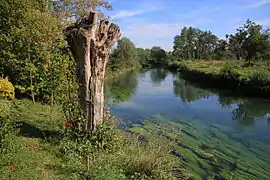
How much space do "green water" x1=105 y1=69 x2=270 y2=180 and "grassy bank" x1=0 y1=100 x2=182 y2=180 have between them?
1.05 m

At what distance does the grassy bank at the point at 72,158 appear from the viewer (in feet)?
13.7

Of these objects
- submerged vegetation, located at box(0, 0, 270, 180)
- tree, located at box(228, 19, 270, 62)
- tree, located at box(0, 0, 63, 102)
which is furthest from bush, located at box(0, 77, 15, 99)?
tree, located at box(228, 19, 270, 62)

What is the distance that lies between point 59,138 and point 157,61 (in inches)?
2885

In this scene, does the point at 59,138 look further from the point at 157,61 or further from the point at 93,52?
the point at 157,61

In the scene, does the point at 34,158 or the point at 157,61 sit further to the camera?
the point at 157,61

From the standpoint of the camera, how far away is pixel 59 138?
5.86 meters

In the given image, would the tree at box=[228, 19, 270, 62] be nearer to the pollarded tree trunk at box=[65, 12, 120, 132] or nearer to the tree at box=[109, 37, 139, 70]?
the tree at box=[109, 37, 139, 70]

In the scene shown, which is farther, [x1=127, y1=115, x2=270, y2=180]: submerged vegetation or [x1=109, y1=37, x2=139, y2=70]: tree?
[x1=109, y1=37, x2=139, y2=70]: tree

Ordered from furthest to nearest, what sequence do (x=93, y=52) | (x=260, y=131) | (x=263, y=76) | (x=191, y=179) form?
1. (x=263, y=76)
2. (x=260, y=131)
3. (x=191, y=179)
4. (x=93, y=52)

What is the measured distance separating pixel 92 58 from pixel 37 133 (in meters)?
2.53

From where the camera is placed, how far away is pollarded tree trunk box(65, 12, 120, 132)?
5457mm

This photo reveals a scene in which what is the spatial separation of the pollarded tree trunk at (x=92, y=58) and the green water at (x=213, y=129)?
2.05 m

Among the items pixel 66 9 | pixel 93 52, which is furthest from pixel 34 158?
pixel 66 9

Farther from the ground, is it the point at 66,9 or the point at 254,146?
the point at 66,9
